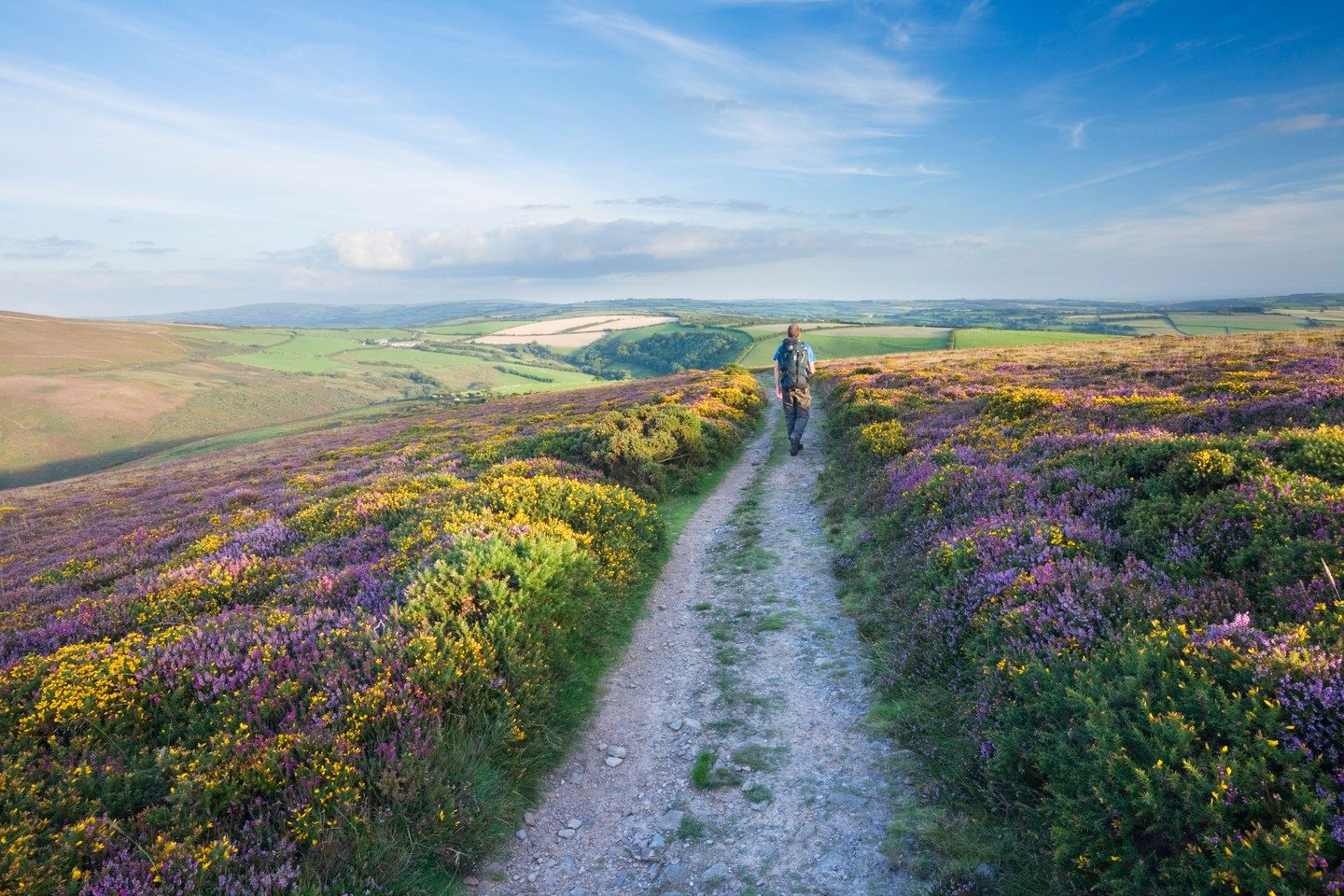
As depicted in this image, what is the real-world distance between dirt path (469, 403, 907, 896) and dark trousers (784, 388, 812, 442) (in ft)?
33.8

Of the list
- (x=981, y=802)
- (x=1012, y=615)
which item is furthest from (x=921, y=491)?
(x=981, y=802)

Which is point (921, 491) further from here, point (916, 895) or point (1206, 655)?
point (916, 895)

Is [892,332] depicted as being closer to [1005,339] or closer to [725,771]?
[1005,339]

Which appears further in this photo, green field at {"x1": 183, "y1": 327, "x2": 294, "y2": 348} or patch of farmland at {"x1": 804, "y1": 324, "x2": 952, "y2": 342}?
green field at {"x1": 183, "y1": 327, "x2": 294, "y2": 348}

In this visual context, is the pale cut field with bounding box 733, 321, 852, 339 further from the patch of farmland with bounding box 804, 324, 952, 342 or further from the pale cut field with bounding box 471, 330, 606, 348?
the pale cut field with bounding box 471, 330, 606, 348

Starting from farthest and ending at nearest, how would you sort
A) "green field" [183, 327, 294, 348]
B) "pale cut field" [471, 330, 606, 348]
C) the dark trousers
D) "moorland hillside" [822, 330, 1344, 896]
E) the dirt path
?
1. "pale cut field" [471, 330, 606, 348]
2. "green field" [183, 327, 294, 348]
3. the dark trousers
4. the dirt path
5. "moorland hillside" [822, 330, 1344, 896]

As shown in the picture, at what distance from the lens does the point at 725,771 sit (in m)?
5.96

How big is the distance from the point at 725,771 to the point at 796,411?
1537cm

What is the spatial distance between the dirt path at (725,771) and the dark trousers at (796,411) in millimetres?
10317

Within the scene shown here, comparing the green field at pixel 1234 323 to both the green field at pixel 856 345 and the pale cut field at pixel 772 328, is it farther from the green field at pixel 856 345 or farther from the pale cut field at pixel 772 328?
the pale cut field at pixel 772 328

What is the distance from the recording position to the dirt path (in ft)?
15.9

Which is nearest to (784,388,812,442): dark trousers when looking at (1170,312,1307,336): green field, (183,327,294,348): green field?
(1170,312,1307,336): green field

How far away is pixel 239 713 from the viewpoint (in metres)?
5.26

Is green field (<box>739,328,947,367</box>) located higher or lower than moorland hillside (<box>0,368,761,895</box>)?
higher
